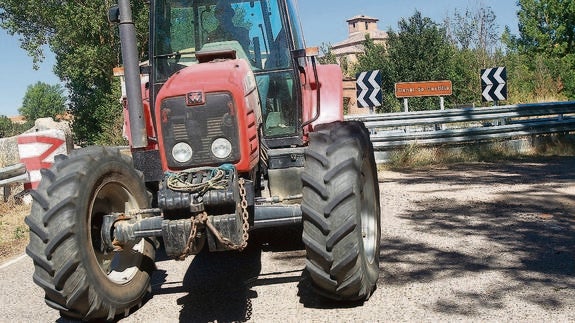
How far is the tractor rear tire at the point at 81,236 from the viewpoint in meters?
4.26

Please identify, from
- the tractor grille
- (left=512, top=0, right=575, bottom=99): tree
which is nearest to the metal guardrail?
the tractor grille

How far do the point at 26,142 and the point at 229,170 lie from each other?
639cm

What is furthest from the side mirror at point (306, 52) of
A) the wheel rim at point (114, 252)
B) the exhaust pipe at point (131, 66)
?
the wheel rim at point (114, 252)

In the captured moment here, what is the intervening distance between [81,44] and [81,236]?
3022 cm

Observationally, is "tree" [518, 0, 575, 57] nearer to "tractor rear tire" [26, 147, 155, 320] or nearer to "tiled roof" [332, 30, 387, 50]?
"tractor rear tire" [26, 147, 155, 320]

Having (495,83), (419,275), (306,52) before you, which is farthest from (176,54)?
(495,83)

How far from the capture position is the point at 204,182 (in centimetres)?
426

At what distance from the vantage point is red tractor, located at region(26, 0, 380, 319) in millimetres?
4262

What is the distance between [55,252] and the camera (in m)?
4.24

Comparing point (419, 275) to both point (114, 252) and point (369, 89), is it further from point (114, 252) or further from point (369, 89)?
point (369, 89)

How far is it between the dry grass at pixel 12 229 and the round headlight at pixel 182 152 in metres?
4.07

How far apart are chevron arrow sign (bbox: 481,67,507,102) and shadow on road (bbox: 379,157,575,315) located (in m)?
5.58

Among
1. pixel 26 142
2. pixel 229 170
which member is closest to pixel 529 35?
pixel 26 142

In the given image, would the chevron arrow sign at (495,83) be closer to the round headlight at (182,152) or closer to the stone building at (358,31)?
the round headlight at (182,152)
